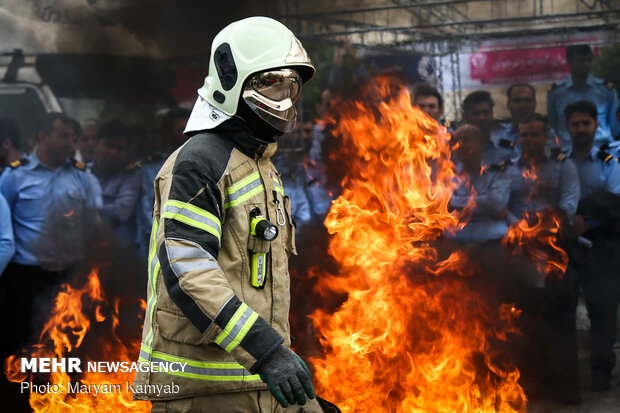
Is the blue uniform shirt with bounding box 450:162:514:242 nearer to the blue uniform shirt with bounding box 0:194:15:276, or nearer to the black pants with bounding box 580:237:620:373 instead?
the black pants with bounding box 580:237:620:373

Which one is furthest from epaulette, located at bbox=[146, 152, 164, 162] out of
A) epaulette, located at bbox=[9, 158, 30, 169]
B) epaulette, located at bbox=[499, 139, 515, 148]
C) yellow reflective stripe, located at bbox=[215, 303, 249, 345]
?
yellow reflective stripe, located at bbox=[215, 303, 249, 345]

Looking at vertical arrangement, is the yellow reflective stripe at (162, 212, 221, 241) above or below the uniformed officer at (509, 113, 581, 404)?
above

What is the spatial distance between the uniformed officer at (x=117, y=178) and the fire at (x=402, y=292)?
1.71m

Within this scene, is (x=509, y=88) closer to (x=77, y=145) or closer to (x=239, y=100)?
(x=239, y=100)

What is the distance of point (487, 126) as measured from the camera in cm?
546

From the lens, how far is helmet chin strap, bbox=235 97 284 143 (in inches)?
112

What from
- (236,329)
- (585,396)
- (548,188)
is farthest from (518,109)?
(236,329)

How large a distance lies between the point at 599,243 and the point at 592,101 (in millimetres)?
1107

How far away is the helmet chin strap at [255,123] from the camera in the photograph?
284cm

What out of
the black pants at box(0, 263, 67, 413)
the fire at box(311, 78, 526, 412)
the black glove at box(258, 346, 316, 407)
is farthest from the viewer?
the black pants at box(0, 263, 67, 413)

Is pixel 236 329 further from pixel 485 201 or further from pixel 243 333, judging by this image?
pixel 485 201

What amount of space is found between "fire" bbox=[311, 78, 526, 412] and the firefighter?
231 centimetres

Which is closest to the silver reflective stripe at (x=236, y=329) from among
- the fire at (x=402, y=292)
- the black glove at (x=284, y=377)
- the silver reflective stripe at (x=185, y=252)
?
the black glove at (x=284, y=377)

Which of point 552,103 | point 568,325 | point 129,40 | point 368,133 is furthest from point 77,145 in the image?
point 568,325
